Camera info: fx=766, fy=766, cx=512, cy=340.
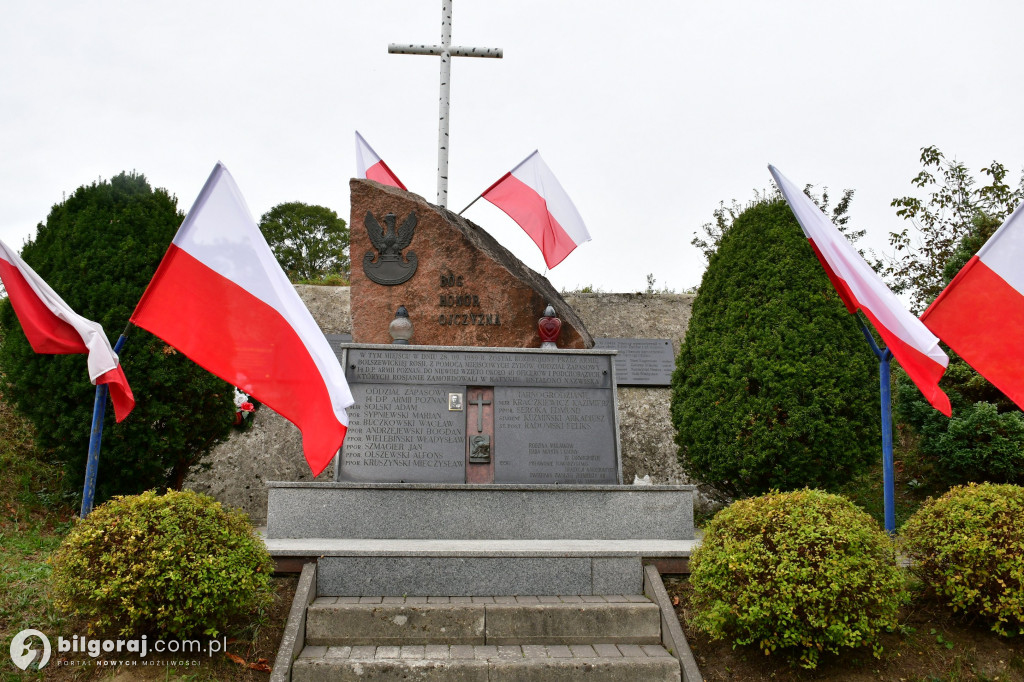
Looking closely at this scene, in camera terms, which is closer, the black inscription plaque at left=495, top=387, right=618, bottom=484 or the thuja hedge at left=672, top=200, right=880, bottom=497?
the black inscription plaque at left=495, top=387, right=618, bottom=484

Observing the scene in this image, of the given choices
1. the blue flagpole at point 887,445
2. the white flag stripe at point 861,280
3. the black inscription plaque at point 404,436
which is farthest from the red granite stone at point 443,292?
the blue flagpole at point 887,445

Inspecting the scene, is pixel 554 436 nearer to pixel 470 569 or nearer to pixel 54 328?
pixel 470 569

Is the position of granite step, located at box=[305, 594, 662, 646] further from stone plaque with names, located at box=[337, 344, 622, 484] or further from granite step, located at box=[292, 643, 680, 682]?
stone plaque with names, located at box=[337, 344, 622, 484]

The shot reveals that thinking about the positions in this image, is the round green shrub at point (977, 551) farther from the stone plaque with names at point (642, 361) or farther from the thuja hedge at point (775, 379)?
the stone plaque with names at point (642, 361)

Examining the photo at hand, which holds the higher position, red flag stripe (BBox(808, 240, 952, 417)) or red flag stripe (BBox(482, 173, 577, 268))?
red flag stripe (BBox(482, 173, 577, 268))

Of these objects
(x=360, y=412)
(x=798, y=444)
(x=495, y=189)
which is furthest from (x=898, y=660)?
(x=495, y=189)

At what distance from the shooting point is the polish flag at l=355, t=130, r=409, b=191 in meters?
11.8

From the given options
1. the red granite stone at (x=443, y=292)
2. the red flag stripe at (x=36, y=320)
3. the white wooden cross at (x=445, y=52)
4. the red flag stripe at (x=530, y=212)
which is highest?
the white wooden cross at (x=445, y=52)

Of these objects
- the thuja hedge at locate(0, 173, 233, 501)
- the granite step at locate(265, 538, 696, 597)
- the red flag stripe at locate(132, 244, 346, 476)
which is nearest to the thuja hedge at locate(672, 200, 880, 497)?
the granite step at locate(265, 538, 696, 597)

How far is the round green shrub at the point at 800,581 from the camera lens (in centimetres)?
400

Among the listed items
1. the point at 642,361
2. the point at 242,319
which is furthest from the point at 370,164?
the point at 242,319

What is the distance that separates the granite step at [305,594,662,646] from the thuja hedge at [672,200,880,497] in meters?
2.76

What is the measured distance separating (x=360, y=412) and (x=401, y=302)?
1945 millimetres

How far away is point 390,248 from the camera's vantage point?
332 inches
